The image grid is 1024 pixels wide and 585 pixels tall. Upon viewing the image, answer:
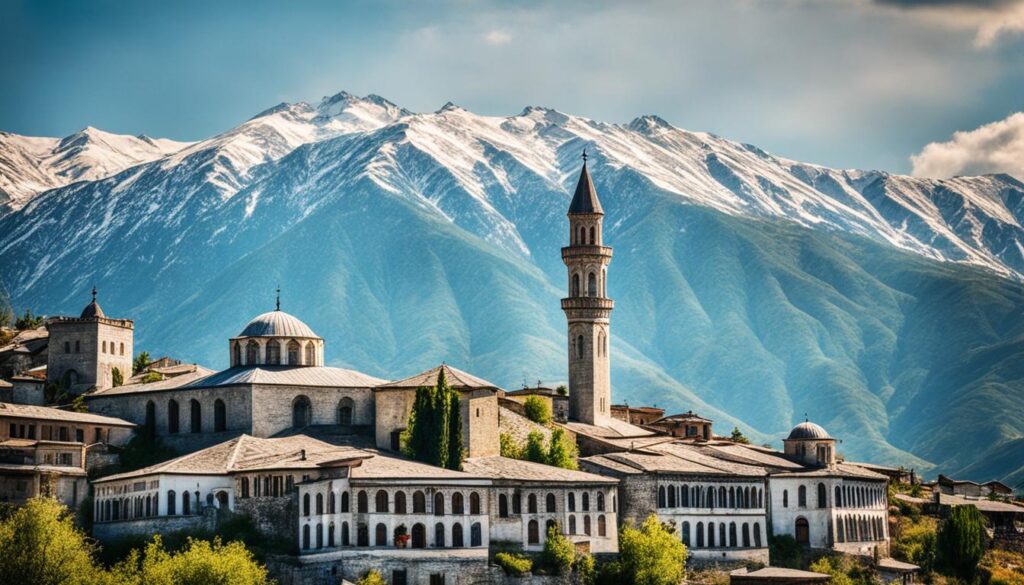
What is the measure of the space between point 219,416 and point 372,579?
24.7 m

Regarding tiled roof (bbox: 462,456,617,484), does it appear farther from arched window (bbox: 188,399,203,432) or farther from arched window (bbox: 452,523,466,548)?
arched window (bbox: 188,399,203,432)

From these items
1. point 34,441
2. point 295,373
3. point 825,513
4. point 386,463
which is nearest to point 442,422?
point 386,463

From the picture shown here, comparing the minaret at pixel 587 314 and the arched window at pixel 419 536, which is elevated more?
the minaret at pixel 587 314

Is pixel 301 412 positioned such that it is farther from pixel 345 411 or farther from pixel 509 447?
pixel 509 447

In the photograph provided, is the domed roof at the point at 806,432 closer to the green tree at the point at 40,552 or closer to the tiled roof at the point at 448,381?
the tiled roof at the point at 448,381

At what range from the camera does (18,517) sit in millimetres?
86938

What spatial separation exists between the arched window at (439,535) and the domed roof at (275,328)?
26596mm

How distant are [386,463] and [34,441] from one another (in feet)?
73.5

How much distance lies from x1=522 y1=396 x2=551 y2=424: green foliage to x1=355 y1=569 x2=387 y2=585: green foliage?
2753 cm

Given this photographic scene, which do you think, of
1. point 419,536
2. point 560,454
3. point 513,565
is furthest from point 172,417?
point 513,565

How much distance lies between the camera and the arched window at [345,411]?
368 feet

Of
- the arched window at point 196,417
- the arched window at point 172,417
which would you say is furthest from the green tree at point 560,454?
the arched window at point 172,417

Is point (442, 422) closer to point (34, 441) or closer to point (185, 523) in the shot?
point (185, 523)

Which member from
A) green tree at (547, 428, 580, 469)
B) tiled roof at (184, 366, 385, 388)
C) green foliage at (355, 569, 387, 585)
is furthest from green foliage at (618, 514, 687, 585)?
tiled roof at (184, 366, 385, 388)
